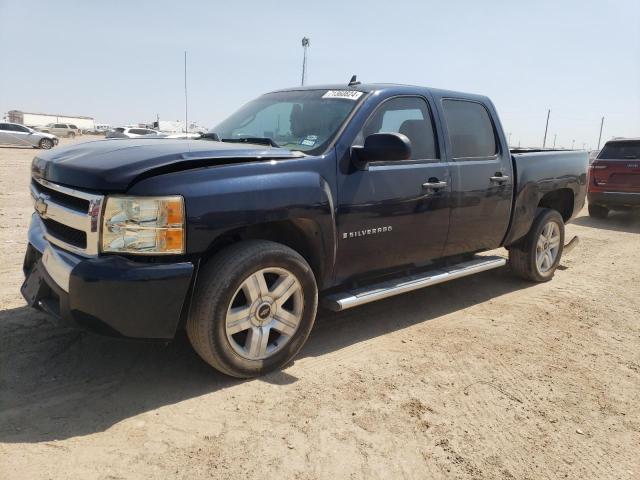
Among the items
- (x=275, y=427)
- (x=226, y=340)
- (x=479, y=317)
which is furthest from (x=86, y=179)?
(x=479, y=317)

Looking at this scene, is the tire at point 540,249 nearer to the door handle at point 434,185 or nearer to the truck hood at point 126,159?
the door handle at point 434,185

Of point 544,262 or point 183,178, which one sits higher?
point 183,178

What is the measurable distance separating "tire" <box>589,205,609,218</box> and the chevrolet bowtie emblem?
36.4 feet

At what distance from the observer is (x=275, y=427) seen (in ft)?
9.02

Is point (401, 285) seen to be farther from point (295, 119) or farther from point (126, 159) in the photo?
point (126, 159)

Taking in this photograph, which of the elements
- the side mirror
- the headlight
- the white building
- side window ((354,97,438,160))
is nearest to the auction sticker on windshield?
side window ((354,97,438,160))

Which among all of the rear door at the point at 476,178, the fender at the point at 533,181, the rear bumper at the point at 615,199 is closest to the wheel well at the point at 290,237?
the rear door at the point at 476,178

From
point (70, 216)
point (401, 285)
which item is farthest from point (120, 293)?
point (401, 285)

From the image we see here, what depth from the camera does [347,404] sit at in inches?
119

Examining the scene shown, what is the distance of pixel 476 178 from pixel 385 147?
4.80ft

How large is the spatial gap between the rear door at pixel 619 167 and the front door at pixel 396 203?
806 centimetres

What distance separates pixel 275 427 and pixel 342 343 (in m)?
1.23

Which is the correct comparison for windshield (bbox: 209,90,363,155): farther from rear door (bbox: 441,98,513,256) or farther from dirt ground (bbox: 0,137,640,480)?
dirt ground (bbox: 0,137,640,480)

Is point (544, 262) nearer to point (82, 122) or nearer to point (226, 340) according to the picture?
point (226, 340)
